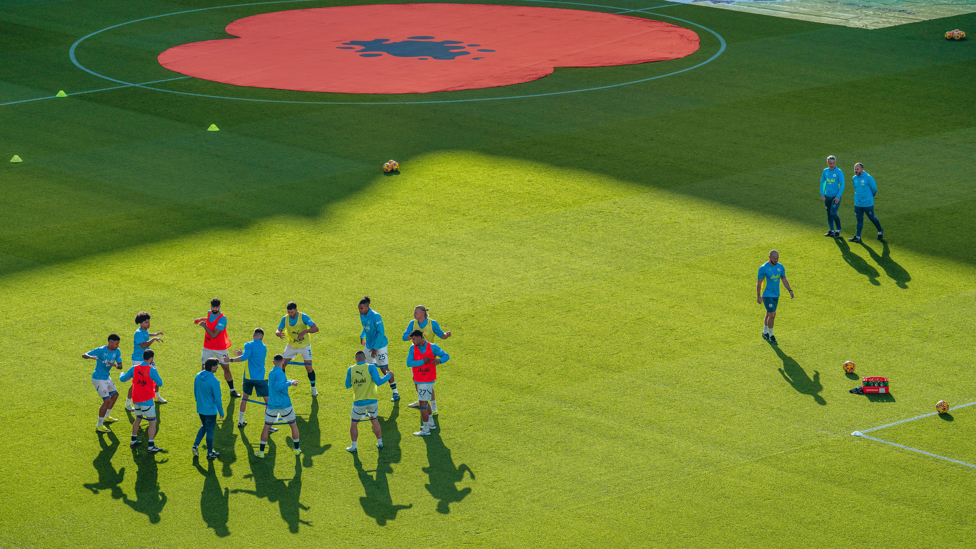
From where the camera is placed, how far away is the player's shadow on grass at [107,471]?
17250mm

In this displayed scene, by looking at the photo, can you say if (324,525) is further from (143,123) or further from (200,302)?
(143,123)

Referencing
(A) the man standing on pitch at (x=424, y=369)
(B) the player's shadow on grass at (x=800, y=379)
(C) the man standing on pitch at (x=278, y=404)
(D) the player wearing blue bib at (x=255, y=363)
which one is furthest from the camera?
(B) the player's shadow on grass at (x=800, y=379)

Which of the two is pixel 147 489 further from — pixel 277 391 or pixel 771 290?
pixel 771 290

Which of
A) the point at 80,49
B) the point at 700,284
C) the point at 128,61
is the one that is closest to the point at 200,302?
the point at 700,284

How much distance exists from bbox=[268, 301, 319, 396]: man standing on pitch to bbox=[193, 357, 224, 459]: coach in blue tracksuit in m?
2.47

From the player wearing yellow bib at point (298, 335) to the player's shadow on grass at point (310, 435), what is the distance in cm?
74

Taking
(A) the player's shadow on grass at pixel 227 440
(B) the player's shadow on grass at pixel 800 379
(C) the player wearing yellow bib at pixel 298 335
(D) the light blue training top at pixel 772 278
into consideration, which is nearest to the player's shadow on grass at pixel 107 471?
(A) the player's shadow on grass at pixel 227 440

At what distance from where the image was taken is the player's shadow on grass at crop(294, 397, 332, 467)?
1831cm

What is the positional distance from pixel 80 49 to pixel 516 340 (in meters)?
33.2

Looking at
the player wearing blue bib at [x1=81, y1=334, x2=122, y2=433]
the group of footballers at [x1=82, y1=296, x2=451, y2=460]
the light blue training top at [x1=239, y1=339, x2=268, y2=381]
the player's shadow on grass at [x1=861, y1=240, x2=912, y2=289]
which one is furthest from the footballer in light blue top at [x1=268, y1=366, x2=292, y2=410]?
the player's shadow on grass at [x1=861, y1=240, x2=912, y2=289]

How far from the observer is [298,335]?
20312 mm

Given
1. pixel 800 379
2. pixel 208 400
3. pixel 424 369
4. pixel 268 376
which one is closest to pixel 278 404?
pixel 268 376

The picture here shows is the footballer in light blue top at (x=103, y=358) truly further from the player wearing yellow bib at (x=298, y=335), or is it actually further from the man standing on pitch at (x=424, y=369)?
the man standing on pitch at (x=424, y=369)

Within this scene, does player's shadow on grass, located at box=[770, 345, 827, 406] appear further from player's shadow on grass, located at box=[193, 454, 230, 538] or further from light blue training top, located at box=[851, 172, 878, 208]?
player's shadow on grass, located at box=[193, 454, 230, 538]
